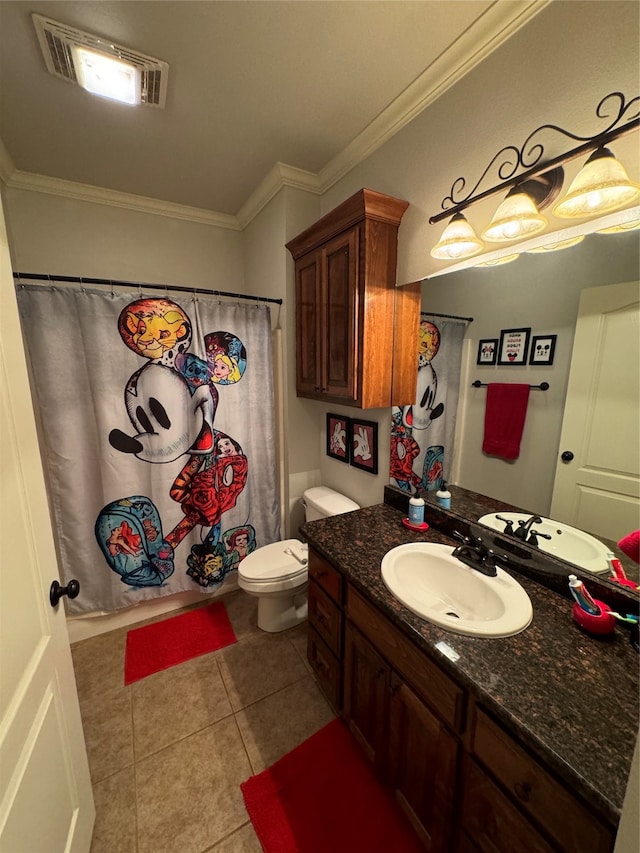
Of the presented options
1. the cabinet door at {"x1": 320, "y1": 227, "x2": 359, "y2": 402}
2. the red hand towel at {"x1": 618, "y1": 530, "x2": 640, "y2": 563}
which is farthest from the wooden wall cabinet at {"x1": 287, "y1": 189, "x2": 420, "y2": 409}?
the red hand towel at {"x1": 618, "y1": 530, "x2": 640, "y2": 563}

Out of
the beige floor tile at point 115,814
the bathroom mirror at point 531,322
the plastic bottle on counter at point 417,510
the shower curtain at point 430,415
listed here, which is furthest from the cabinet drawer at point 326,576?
the beige floor tile at point 115,814

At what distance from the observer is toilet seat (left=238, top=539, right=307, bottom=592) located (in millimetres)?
1745

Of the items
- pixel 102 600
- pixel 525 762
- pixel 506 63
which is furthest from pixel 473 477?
pixel 102 600

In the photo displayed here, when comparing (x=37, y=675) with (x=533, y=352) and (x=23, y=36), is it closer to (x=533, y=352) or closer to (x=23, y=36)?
(x=533, y=352)

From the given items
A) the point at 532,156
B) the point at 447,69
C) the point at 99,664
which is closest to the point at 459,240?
the point at 532,156

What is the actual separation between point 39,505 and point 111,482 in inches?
37.7

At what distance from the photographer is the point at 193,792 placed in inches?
47.4

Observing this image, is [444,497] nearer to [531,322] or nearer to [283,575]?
[531,322]

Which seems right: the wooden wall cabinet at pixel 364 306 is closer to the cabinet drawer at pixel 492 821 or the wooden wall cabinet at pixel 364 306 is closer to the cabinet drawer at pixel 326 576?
the cabinet drawer at pixel 326 576

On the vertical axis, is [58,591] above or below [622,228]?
below

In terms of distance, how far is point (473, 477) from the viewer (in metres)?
1.35

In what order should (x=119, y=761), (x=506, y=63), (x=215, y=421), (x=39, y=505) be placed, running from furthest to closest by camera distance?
(x=215, y=421), (x=119, y=761), (x=506, y=63), (x=39, y=505)

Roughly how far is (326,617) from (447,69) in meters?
2.18

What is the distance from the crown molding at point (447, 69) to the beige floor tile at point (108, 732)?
287cm
